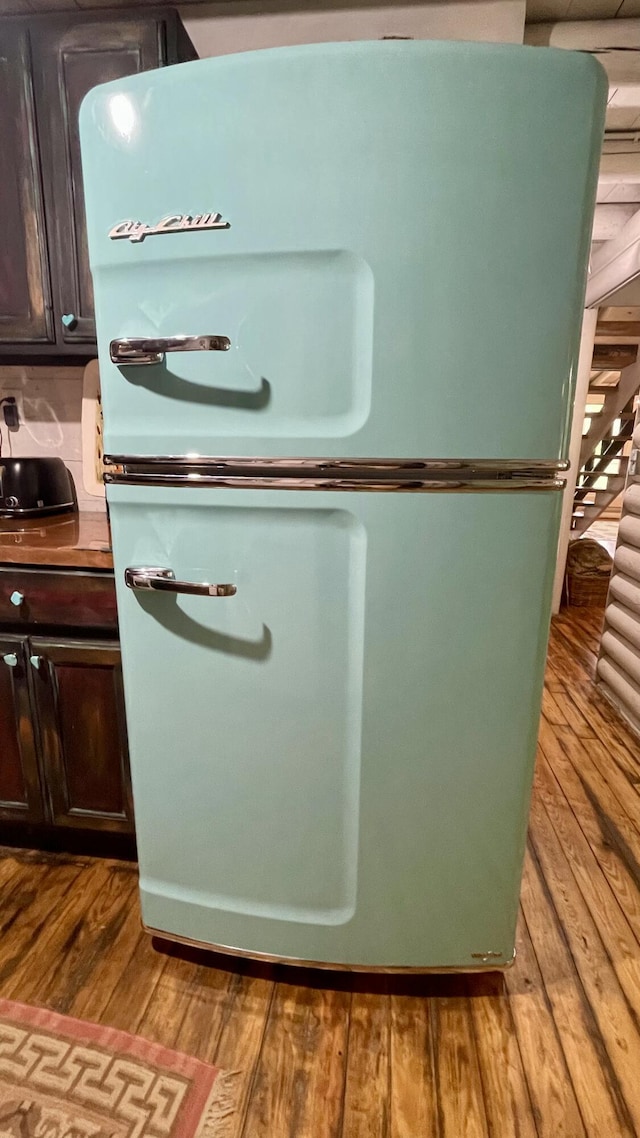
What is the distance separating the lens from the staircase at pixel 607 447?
15.7 feet

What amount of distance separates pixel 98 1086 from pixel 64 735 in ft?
2.36

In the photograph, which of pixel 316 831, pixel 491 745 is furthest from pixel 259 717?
pixel 491 745

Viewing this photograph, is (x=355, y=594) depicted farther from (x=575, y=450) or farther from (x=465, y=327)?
(x=575, y=450)

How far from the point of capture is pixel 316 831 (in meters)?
1.15

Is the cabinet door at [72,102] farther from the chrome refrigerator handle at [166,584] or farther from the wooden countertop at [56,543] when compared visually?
the chrome refrigerator handle at [166,584]

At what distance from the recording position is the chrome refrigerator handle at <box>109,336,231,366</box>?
95cm

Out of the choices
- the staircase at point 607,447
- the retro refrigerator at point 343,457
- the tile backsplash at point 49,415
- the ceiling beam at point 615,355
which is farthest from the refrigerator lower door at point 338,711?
the ceiling beam at point 615,355

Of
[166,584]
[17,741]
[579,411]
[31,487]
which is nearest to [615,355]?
[579,411]

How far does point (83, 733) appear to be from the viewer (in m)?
1.51

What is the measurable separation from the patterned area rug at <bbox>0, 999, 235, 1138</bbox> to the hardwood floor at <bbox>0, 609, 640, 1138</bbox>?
0.04 m

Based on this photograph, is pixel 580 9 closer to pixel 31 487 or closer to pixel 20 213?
pixel 20 213

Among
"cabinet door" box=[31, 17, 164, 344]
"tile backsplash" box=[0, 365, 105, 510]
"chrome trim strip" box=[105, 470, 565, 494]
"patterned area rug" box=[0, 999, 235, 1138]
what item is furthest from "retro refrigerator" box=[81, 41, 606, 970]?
"tile backsplash" box=[0, 365, 105, 510]

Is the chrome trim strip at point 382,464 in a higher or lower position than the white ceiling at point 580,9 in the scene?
lower

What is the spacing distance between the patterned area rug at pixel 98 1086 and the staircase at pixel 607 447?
A: 4.67m
